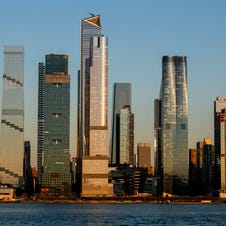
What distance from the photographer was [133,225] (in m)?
150

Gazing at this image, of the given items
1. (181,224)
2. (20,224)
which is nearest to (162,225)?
(181,224)

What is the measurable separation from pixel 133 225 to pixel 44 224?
19.1 metres

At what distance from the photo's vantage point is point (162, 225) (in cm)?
15212

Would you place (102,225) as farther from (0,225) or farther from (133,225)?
(0,225)

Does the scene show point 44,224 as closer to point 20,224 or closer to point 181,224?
point 20,224

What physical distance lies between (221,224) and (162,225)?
47.3 ft

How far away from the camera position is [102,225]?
14912cm

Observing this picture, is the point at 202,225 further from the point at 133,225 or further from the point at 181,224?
the point at 133,225

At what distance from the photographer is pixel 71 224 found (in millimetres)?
155000

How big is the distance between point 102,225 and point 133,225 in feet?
20.7

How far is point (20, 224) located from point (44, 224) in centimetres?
500

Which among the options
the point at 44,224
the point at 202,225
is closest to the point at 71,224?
the point at 44,224

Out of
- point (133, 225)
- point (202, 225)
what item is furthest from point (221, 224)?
point (133, 225)

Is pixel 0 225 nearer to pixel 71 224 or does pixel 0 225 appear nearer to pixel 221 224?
pixel 71 224
